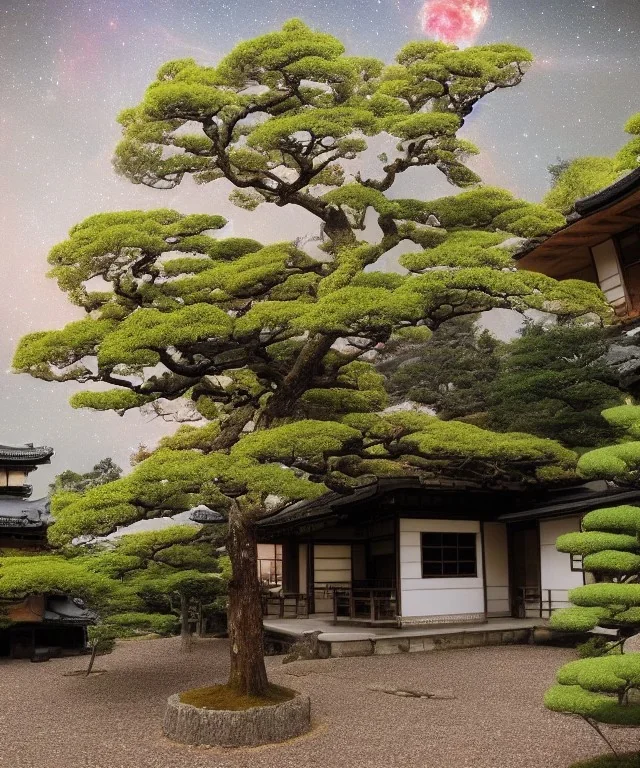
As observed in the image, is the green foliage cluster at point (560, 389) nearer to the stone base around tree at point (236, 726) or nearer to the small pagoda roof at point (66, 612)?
the stone base around tree at point (236, 726)

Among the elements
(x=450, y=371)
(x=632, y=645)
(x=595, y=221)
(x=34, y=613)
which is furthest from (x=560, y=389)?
(x=34, y=613)

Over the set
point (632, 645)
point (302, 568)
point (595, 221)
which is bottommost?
point (632, 645)

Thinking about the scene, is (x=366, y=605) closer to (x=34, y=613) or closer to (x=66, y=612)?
(x=66, y=612)

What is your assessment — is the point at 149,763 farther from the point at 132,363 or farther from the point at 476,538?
the point at 476,538

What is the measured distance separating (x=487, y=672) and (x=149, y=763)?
6.32m

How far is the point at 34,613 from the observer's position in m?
19.2

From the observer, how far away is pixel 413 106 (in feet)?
38.6

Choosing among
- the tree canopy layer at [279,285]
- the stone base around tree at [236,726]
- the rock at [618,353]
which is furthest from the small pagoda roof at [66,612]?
the rock at [618,353]

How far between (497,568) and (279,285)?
1025 cm

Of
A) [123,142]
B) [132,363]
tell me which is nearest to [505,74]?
[123,142]

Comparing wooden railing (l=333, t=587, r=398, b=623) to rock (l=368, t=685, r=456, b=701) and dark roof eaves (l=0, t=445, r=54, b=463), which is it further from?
dark roof eaves (l=0, t=445, r=54, b=463)

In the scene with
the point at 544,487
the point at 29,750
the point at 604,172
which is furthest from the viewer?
the point at 604,172

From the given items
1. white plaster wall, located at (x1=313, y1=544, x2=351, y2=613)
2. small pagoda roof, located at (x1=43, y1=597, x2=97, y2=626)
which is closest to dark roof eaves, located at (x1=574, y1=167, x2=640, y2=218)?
white plaster wall, located at (x1=313, y1=544, x2=351, y2=613)

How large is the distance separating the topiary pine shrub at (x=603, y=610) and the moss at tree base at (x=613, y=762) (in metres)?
1.09
